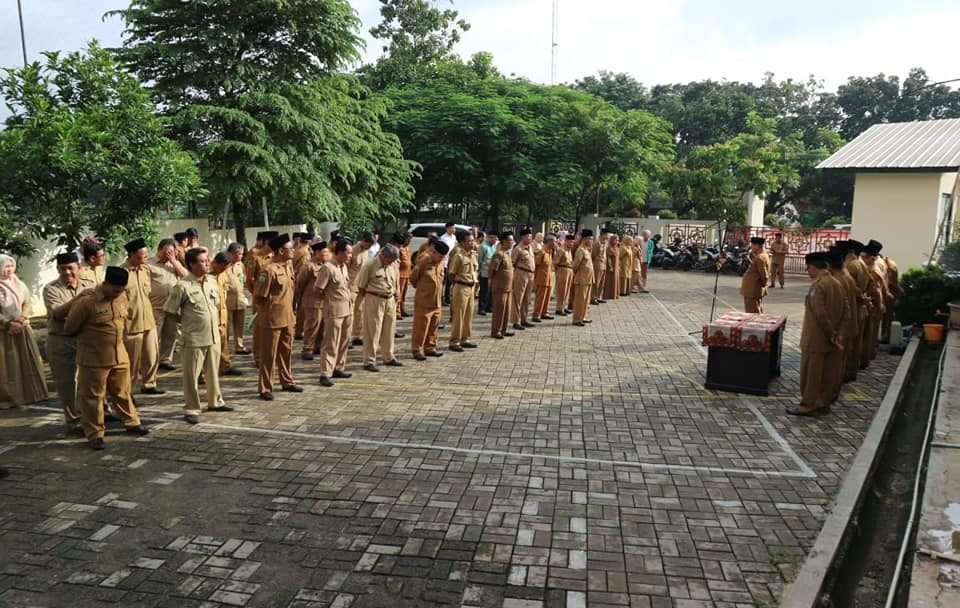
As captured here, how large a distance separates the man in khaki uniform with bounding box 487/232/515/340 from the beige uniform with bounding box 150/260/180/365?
493cm

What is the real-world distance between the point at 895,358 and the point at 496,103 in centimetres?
1621

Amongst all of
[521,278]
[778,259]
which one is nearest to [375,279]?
[521,278]

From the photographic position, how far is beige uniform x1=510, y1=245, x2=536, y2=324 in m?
12.8

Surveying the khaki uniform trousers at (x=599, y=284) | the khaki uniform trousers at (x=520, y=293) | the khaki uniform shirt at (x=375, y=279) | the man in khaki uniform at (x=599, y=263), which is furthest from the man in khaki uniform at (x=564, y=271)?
the khaki uniform shirt at (x=375, y=279)

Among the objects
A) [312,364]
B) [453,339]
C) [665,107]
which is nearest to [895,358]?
[453,339]

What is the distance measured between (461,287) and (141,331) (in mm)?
4599

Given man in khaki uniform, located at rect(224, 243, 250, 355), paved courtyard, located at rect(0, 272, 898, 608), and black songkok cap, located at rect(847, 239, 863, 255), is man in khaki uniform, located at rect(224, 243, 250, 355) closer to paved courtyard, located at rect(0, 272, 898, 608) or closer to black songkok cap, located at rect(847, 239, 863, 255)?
paved courtyard, located at rect(0, 272, 898, 608)

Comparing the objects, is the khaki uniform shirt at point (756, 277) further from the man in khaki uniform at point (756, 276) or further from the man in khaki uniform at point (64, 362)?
the man in khaki uniform at point (64, 362)

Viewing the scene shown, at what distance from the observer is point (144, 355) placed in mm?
7926

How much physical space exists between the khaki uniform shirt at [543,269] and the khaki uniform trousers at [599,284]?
2674mm

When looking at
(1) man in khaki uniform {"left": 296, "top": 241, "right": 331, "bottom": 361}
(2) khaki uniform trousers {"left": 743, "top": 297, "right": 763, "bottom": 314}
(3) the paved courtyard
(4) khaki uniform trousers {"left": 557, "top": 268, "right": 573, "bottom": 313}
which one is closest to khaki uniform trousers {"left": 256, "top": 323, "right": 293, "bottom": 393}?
(3) the paved courtyard

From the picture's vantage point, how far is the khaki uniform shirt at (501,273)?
11.9 metres

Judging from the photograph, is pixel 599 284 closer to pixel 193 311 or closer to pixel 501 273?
pixel 501 273

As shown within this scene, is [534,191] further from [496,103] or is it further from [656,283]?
[656,283]
